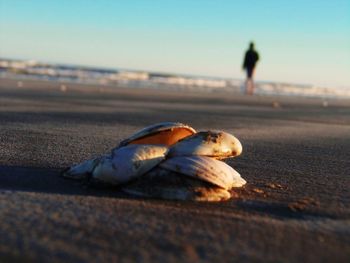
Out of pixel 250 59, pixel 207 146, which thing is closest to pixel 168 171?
pixel 207 146

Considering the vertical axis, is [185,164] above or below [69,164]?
above

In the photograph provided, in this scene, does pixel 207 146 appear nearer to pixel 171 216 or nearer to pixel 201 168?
pixel 201 168

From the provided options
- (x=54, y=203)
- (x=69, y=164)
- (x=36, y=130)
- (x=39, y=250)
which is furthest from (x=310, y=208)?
(x=36, y=130)

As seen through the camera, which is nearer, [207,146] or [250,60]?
[207,146]

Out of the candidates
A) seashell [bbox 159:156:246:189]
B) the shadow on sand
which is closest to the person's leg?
the shadow on sand

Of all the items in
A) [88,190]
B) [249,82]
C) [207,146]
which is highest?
[249,82]

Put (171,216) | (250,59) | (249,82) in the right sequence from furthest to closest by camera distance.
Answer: (249,82), (250,59), (171,216)

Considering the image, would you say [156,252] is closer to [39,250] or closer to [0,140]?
[39,250]
